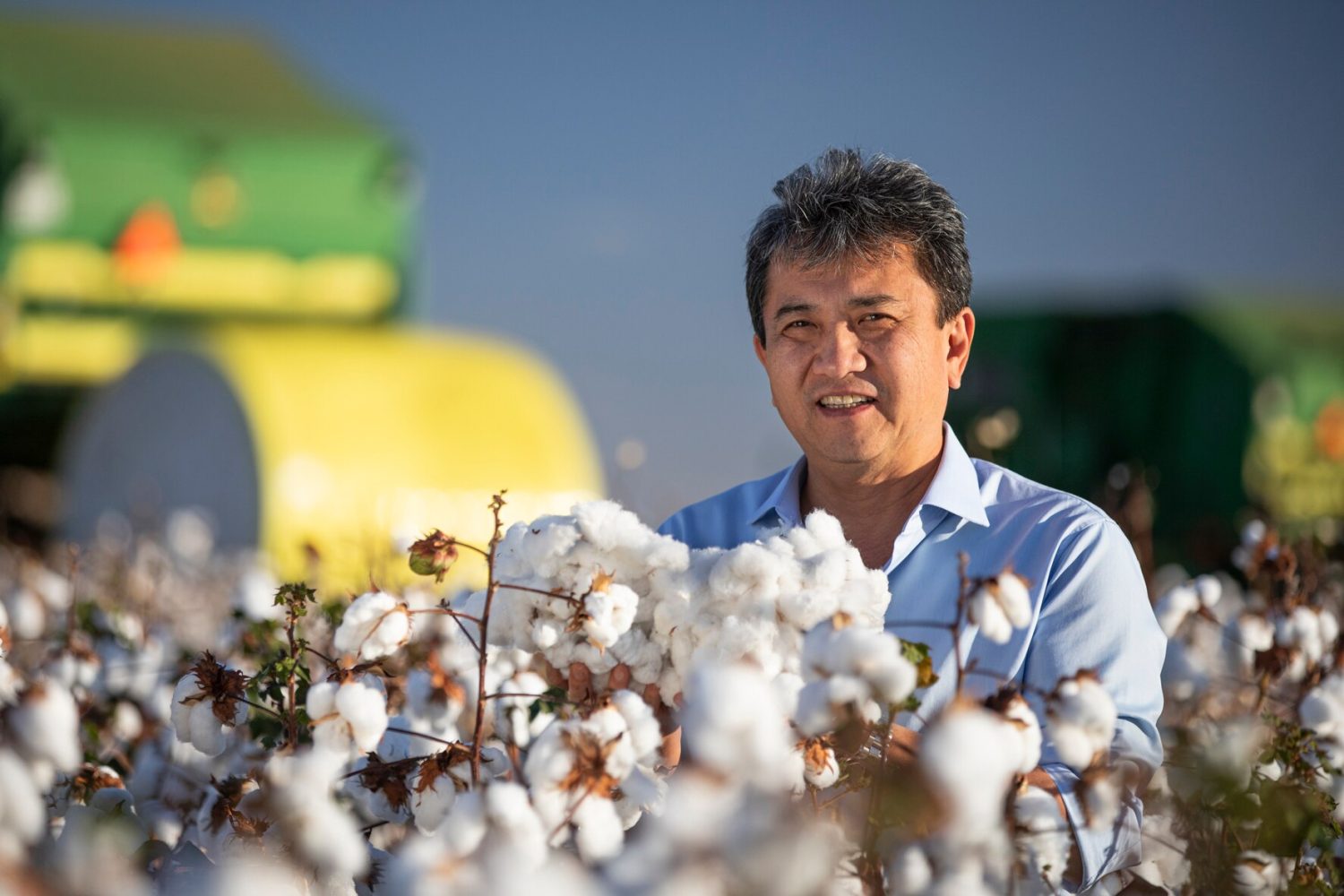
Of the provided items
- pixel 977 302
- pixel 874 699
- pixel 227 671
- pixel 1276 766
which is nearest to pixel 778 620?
pixel 874 699

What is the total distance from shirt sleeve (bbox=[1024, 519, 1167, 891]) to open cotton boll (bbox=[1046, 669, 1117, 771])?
54 cm

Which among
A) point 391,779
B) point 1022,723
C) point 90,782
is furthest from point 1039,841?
point 90,782

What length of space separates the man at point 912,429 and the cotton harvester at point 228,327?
265 inches

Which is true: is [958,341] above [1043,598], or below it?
above

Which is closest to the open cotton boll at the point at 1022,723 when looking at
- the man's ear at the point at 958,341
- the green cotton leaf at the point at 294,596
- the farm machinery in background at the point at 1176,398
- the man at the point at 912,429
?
the man at the point at 912,429

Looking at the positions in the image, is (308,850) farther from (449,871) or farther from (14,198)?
(14,198)

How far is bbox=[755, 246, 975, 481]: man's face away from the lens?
233 cm

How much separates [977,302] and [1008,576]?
1125 cm

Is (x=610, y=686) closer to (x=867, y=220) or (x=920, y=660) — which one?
(x=920, y=660)

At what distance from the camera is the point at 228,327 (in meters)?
11.8

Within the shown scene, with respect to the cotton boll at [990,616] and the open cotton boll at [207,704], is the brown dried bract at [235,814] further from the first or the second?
the cotton boll at [990,616]

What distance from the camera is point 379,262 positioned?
41.7 feet

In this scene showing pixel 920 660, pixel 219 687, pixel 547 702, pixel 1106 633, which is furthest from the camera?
pixel 1106 633

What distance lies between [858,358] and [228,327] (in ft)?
33.7
